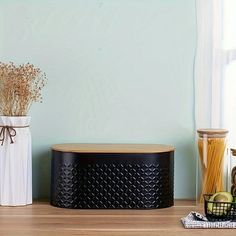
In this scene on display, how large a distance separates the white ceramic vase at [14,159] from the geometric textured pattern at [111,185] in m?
0.12

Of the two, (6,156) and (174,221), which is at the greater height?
(6,156)

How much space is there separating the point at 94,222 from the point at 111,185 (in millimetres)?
199

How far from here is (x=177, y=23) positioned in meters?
2.15

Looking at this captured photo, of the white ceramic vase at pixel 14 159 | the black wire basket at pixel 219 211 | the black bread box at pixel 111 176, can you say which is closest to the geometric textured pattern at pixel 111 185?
the black bread box at pixel 111 176

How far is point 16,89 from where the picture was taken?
2.03 m

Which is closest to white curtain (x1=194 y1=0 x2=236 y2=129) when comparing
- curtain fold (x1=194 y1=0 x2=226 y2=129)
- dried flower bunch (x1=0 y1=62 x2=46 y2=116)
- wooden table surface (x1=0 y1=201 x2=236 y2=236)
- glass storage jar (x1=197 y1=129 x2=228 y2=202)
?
curtain fold (x1=194 y1=0 x2=226 y2=129)

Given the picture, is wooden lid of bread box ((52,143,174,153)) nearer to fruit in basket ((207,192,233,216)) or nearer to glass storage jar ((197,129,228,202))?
glass storage jar ((197,129,228,202))

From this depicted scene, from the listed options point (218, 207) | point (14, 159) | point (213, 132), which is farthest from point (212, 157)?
point (14, 159)

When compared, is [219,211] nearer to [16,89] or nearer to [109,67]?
[109,67]

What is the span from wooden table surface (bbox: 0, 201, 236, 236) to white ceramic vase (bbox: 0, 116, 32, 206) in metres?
0.05

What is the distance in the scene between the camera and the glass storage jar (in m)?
2.04

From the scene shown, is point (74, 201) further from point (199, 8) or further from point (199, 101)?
point (199, 8)

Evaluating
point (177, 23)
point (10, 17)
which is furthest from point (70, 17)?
point (177, 23)

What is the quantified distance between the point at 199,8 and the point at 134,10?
8.8 inches
